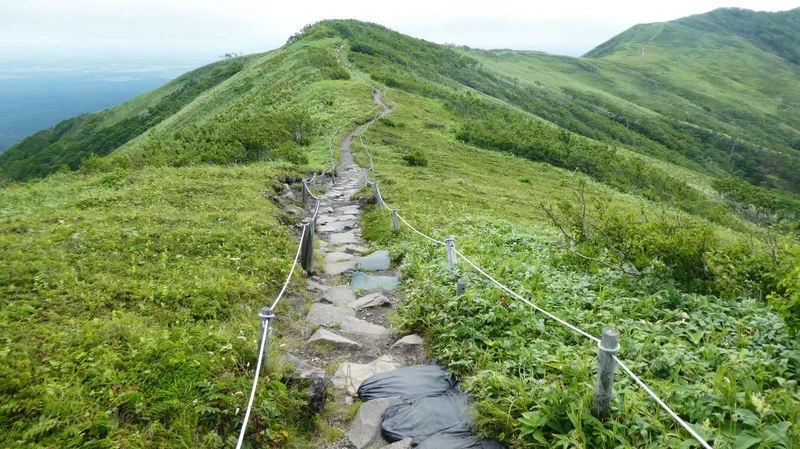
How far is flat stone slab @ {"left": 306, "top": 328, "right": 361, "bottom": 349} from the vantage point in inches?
286

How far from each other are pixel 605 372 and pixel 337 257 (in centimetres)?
873

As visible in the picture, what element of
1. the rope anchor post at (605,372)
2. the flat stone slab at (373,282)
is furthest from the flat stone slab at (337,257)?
the rope anchor post at (605,372)

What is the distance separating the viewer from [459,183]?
2534cm

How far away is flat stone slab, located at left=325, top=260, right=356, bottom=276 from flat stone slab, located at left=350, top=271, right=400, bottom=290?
23.3 inches

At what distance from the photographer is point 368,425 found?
536 centimetres

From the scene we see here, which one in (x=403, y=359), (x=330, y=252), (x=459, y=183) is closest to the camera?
(x=403, y=359)

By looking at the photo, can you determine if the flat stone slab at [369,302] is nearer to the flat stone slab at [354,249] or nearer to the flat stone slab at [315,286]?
the flat stone slab at [315,286]

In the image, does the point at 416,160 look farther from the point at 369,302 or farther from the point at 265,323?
the point at 265,323

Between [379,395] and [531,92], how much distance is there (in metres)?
116

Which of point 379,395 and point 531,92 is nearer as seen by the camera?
point 379,395

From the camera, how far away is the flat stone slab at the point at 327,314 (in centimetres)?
809

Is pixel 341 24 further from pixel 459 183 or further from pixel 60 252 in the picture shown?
pixel 60 252

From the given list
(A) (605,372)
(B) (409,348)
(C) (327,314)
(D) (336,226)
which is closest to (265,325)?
(B) (409,348)

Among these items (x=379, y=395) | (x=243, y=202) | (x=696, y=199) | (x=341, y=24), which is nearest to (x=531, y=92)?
(x=341, y=24)
